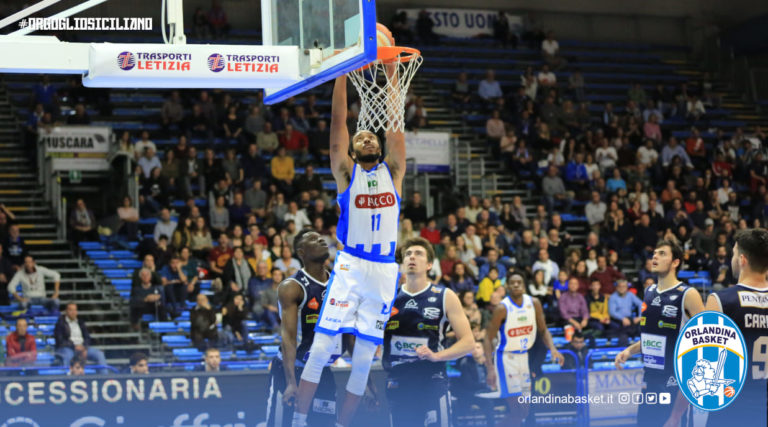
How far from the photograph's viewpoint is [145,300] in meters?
14.0

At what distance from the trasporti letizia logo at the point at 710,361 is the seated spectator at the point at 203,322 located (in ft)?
20.6

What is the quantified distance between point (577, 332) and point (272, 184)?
6347mm

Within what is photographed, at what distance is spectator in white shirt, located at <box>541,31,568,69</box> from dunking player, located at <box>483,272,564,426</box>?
15216 mm

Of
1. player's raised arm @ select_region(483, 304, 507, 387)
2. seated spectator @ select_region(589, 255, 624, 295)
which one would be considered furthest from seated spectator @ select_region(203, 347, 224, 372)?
seated spectator @ select_region(589, 255, 624, 295)

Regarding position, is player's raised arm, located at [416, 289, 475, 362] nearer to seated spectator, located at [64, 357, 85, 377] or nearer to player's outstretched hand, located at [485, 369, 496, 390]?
player's outstretched hand, located at [485, 369, 496, 390]

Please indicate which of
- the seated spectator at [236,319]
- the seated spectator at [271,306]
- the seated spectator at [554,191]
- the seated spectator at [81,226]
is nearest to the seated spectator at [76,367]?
the seated spectator at [236,319]

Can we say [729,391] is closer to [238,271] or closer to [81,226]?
[238,271]

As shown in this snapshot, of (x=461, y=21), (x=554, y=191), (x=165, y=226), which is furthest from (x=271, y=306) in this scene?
(x=461, y=21)

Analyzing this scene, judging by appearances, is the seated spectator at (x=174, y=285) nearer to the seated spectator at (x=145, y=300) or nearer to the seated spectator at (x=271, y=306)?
the seated spectator at (x=145, y=300)

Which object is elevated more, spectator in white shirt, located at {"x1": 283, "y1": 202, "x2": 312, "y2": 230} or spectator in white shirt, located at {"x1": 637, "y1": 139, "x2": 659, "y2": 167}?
spectator in white shirt, located at {"x1": 637, "y1": 139, "x2": 659, "y2": 167}

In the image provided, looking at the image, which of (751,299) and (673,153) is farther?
(673,153)

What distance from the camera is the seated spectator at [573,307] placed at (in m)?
15.5

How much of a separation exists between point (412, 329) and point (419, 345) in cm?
15

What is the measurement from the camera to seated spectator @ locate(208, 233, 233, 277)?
51.8 feet
